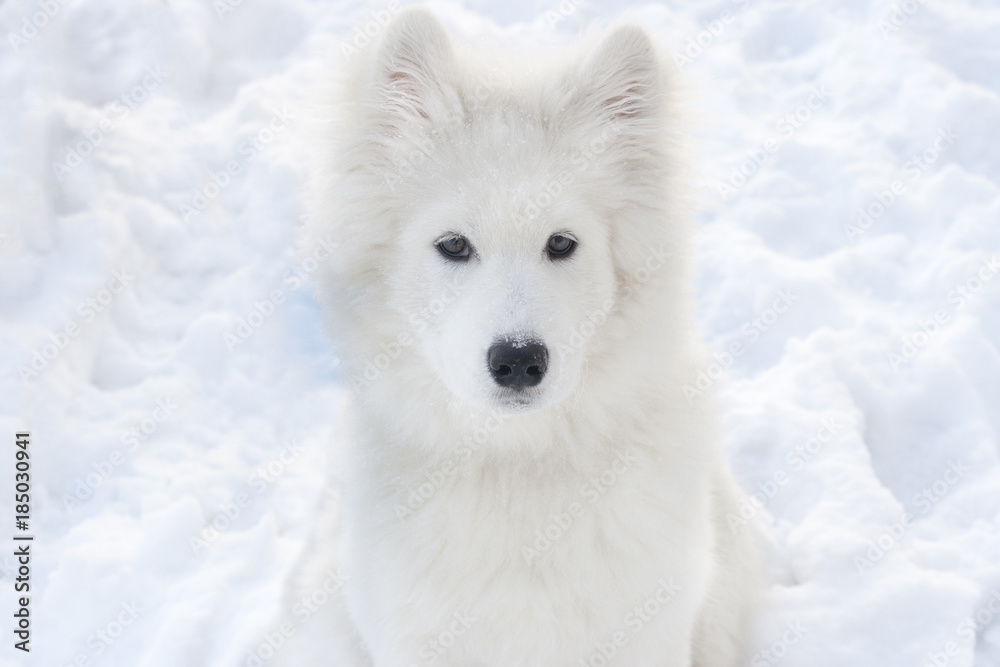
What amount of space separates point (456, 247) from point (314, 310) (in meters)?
1.02

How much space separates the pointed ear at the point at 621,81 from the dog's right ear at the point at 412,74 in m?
0.44

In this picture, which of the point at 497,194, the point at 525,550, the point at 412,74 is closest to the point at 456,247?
the point at 497,194

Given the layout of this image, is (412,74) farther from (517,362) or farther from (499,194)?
(517,362)

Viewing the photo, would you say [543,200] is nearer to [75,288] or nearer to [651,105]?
[651,105]

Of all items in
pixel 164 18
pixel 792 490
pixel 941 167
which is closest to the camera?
pixel 792 490

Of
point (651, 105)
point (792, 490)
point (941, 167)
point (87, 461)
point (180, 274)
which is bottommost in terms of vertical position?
point (87, 461)

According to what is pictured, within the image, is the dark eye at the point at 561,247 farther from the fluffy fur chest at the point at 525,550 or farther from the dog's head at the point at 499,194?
the fluffy fur chest at the point at 525,550

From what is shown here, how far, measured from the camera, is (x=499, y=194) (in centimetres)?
266

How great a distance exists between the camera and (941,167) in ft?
18.2

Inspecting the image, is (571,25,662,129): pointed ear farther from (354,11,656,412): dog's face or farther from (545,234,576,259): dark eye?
(545,234,576,259): dark eye

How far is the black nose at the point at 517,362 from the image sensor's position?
8.18ft

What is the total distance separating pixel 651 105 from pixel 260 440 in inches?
119

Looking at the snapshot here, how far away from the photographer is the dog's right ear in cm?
272

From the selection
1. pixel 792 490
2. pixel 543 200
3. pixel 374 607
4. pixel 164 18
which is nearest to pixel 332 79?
pixel 543 200
